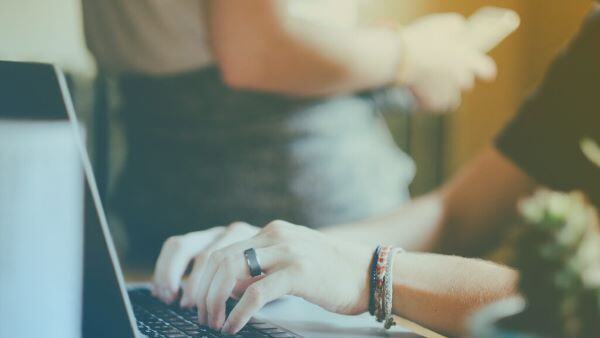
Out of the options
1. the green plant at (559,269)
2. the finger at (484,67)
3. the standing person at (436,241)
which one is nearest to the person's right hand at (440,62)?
the finger at (484,67)

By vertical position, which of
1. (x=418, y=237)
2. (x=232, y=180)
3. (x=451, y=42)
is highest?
(x=451, y=42)

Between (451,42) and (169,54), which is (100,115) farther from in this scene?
(451,42)

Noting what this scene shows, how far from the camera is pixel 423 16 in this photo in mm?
1126

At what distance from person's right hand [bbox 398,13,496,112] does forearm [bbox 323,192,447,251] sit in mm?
147

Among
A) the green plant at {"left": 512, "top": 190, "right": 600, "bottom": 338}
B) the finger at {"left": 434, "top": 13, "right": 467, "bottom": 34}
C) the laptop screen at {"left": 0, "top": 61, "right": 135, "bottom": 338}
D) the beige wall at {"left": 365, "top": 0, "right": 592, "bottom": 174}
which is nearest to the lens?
the green plant at {"left": 512, "top": 190, "right": 600, "bottom": 338}

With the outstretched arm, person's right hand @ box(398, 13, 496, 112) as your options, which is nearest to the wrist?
person's right hand @ box(398, 13, 496, 112)

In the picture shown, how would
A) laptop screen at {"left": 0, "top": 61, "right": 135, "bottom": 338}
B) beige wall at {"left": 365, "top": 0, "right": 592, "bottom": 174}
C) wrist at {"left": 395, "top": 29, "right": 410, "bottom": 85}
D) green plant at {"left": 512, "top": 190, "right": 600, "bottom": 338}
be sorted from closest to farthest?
green plant at {"left": 512, "top": 190, "right": 600, "bottom": 338}
laptop screen at {"left": 0, "top": 61, "right": 135, "bottom": 338}
wrist at {"left": 395, "top": 29, "right": 410, "bottom": 85}
beige wall at {"left": 365, "top": 0, "right": 592, "bottom": 174}

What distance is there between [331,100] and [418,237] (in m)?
0.22

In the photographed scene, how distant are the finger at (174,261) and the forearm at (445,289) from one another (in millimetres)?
187

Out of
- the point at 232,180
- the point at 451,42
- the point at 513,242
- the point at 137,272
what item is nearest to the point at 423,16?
the point at 451,42

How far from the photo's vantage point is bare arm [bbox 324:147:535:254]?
99 cm

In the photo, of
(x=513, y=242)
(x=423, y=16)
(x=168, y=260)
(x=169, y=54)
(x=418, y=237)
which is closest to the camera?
(x=513, y=242)

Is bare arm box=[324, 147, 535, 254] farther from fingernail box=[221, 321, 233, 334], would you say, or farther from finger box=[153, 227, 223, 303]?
fingernail box=[221, 321, 233, 334]

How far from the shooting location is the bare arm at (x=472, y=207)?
0.99m
